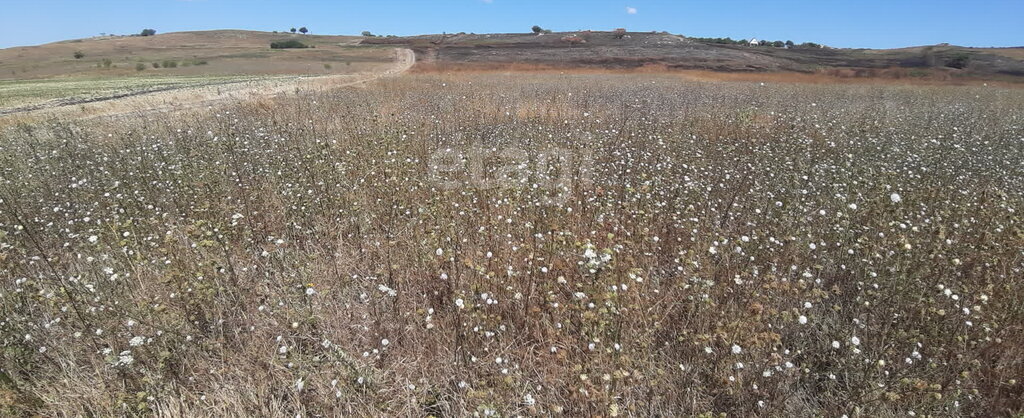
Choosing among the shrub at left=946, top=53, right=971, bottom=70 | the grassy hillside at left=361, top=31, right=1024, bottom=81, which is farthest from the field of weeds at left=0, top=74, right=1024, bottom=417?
the shrub at left=946, top=53, right=971, bottom=70

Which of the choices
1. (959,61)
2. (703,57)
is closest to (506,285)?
(703,57)

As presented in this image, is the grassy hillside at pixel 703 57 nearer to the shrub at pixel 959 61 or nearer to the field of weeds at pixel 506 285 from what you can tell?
the shrub at pixel 959 61

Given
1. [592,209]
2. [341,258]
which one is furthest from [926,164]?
[341,258]

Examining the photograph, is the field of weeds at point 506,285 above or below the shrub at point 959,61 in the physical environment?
below

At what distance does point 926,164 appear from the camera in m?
6.27

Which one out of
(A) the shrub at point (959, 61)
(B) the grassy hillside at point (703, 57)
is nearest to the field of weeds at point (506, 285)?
(B) the grassy hillside at point (703, 57)

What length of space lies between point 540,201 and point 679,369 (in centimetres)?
234

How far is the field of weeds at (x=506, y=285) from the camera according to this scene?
101 inches

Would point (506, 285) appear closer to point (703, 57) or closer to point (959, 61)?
point (703, 57)

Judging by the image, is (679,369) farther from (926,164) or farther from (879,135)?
(879,135)

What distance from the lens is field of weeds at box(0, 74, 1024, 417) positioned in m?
2.55

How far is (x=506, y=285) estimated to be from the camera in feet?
11.1

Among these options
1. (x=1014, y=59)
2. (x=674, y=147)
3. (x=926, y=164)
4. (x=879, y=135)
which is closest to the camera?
(x=926, y=164)

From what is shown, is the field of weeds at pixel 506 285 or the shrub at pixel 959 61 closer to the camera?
the field of weeds at pixel 506 285
